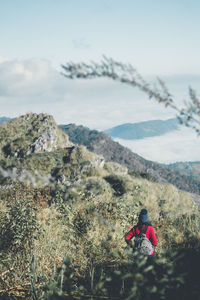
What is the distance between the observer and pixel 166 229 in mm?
6602

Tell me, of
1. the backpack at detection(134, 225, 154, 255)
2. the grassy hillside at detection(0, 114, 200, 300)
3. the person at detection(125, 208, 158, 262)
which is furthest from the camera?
the person at detection(125, 208, 158, 262)

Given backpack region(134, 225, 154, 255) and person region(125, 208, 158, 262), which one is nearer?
backpack region(134, 225, 154, 255)

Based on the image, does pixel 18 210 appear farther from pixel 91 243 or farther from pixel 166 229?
pixel 166 229

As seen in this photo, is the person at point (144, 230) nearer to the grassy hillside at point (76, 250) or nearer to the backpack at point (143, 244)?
the backpack at point (143, 244)

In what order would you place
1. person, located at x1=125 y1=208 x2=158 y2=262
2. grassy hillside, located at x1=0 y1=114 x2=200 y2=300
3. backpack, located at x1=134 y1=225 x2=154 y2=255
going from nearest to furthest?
1. grassy hillside, located at x1=0 y1=114 x2=200 y2=300
2. backpack, located at x1=134 y1=225 x2=154 y2=255
3. person, located at x1=125 y1=208 x2=158 y2=262

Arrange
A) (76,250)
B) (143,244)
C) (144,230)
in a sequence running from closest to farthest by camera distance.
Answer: (143,244) → (144,230) → (76,250)

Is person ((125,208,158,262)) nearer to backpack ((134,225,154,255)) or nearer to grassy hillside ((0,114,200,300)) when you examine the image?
backpack ((134,225,154,255))

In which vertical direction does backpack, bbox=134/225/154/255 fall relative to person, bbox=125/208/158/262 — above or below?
below

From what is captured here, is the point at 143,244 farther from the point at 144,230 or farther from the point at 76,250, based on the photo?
the point at 76,250

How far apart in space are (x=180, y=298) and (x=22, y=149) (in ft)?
84.3

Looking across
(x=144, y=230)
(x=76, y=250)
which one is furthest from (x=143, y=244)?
(x=76, y=250)

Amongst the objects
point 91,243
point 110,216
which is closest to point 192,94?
point 91,243

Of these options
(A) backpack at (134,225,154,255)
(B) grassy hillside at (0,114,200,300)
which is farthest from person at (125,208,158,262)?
(B) grassy hillside at (0,114,200,300)

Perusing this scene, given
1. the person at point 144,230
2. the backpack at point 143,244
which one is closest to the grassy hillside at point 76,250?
the backpack at point 143,244
